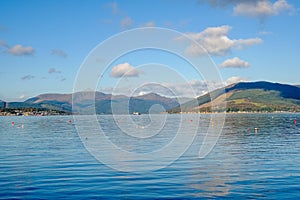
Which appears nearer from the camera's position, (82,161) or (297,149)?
(82,161)

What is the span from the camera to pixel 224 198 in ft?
79.2

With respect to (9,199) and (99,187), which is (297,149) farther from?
(9,199)

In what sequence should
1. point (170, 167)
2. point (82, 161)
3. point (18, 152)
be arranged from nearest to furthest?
point (170, 167) < point (82, 161) < point (18, 152)

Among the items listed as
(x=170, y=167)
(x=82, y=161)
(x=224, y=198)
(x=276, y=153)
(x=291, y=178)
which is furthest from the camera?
(x=276, y=153)

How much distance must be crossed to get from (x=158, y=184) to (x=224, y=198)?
240 inches

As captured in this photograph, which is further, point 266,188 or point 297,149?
point 297,149

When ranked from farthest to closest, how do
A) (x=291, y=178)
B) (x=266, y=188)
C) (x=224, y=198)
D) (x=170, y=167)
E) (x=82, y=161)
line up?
(x=82, y=161) → (x=170, y=167) → (x=291, y=178) → (x=266, y=188) → (x=224, y=198)

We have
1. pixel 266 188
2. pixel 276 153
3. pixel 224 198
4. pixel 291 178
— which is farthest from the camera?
pixel 276 153

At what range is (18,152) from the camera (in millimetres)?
50719

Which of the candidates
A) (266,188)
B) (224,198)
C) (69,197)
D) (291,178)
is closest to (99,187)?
(69,197)

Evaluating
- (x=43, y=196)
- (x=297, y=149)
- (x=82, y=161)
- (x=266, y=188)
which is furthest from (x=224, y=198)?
(x=297, y=149)

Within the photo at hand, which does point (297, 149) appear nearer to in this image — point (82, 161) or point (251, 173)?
point (251, 173)

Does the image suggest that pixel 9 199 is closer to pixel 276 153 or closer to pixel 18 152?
pixel 18 152

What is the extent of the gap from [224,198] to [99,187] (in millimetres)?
9330
